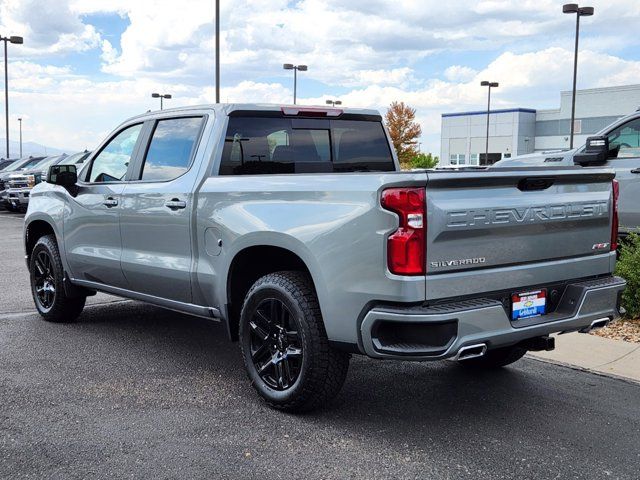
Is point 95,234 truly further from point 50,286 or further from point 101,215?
point 50,286

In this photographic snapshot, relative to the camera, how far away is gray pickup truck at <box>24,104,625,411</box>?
3.98 m

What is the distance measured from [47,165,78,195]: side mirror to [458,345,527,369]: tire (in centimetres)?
371

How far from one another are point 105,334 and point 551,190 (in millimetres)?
4228

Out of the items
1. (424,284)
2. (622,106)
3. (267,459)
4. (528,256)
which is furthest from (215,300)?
(622,106)

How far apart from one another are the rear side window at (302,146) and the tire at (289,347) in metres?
1.11

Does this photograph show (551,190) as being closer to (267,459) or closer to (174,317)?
(267,459)

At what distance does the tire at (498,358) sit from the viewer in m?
5.54

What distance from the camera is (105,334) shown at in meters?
6.87

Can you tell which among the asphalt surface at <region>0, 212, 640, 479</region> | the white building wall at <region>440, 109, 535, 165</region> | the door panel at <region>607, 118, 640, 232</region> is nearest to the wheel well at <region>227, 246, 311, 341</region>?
the asphalt surface at <region>0, 212, 640, 479</region>

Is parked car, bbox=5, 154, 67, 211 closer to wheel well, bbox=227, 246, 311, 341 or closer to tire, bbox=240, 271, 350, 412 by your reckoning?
wheel well, bbox=227, 246, 311, 341

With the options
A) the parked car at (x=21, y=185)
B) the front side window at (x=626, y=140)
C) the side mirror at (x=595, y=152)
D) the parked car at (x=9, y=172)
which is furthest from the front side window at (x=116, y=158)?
the parked car at (x=9, y=172)

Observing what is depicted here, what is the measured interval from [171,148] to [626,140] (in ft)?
20.7

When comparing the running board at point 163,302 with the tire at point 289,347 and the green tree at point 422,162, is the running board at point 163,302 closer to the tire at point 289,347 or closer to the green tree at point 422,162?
the tire at point 289,347

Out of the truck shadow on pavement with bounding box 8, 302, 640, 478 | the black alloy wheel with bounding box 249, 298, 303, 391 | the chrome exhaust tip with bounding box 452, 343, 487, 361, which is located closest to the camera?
the chrome exhaust tip with bounding box 452, 343, 487, 361
